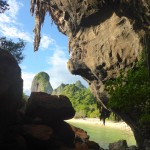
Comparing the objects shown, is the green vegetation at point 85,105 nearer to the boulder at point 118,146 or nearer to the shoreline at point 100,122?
the shoreline at point 100,122

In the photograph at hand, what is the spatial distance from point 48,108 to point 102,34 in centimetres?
1223

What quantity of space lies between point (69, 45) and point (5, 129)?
18.5m

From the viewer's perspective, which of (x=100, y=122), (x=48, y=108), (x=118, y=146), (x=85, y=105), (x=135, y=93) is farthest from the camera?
(x=85, y=105)

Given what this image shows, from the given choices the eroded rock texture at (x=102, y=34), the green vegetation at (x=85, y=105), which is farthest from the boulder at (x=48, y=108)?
the green vegetation at (x=85, y=105)

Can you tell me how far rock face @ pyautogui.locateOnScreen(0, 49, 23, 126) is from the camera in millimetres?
16984

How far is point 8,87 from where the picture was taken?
1717 cm

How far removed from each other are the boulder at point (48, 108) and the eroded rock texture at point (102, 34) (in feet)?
23.6

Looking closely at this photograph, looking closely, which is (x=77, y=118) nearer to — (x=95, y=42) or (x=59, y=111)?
(x=95, y=42)

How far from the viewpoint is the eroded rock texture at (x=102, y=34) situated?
999 inches

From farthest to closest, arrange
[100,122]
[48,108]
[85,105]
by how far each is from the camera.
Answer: [85,105]
[100,122]
[48,108]

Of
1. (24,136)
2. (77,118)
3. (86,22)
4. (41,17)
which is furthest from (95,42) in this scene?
(77,118)

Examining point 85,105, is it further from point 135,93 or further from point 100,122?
point 135,93

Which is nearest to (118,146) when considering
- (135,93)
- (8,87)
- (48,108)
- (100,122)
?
(48,108)

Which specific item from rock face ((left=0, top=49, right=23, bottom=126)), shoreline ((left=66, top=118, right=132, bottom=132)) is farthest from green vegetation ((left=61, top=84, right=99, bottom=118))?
rock face ((left=0, top=49, right=23, bottom=126))
